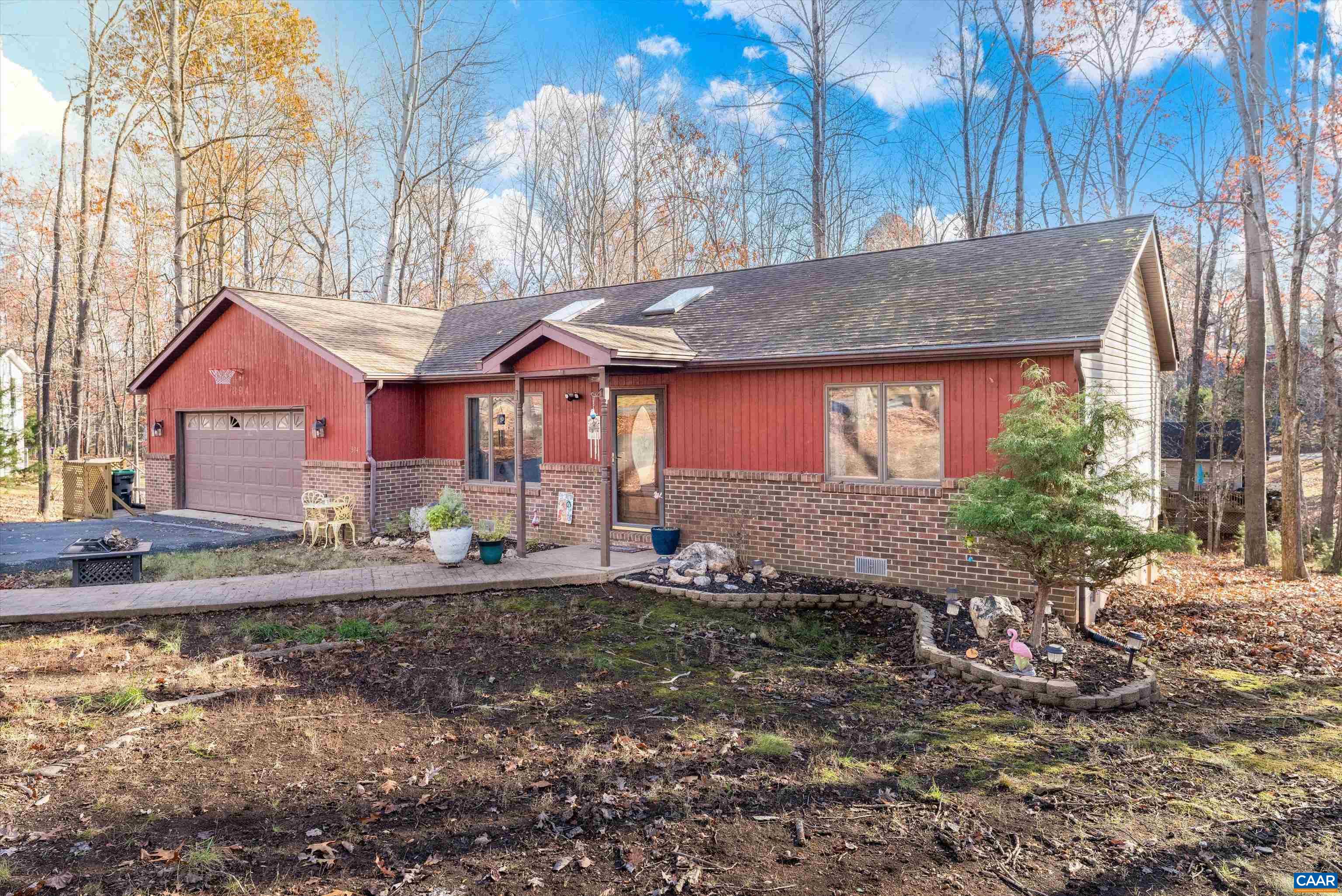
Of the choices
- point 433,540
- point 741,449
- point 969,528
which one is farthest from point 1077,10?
point 433,540

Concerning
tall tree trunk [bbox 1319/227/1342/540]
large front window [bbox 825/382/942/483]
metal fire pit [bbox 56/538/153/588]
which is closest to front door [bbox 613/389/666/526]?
large front window [bbox 825/382/942/483]

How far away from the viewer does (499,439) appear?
13516mm

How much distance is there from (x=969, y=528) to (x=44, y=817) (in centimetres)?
682

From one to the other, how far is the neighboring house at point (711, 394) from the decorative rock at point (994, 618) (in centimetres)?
→ 117

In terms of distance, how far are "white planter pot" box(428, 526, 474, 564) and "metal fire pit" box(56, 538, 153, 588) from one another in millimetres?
3378

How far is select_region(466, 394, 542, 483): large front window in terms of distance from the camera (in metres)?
13.0

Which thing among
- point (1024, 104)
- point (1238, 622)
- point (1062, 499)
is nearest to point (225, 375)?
point (1062, 499)

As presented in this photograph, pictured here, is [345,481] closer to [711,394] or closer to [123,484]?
[711,394]

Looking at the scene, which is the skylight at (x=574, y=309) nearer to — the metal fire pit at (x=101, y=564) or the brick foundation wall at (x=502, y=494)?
the brick foundation wall at (x=502, y=494)

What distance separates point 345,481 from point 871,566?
357 inches

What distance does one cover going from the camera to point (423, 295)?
3023cm

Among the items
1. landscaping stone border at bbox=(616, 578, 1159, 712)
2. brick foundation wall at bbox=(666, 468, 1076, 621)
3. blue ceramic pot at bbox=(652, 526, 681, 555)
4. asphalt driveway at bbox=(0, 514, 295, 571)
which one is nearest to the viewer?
landscaping stone border at bbox=(616, 578, 1159, 712)

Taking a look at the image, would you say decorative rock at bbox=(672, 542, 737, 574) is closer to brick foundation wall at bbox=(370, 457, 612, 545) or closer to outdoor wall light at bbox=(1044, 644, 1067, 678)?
brick foundation wall at bbox=(370, 457, 612, 545)

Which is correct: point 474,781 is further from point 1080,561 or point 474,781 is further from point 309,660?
point 1080,561
